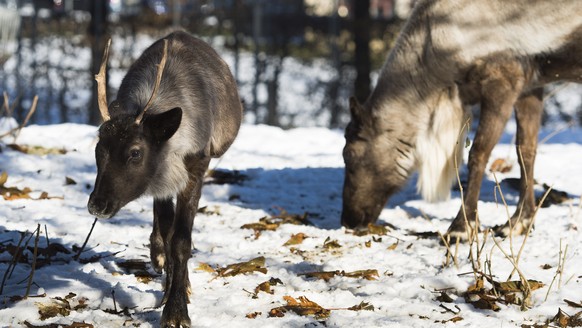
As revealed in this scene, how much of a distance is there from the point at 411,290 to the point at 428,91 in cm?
220

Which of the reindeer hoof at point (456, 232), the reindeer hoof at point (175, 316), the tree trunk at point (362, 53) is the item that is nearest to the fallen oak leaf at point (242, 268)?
the reindeer hoof at point (175, 316)

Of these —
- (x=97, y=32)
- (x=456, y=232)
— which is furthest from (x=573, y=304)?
(x=97, y=32)

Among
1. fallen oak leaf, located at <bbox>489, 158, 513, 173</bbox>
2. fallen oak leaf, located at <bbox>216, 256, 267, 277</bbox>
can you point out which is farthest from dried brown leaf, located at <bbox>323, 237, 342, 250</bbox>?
fallen oak leaf, located at <bbox>489, 158, 513, 173</bbox>

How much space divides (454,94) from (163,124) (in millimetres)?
2810

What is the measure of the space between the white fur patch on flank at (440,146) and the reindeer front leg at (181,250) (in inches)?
94.6

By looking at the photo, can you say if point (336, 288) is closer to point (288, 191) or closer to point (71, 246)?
point (71, 246)

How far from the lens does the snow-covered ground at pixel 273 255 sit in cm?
390

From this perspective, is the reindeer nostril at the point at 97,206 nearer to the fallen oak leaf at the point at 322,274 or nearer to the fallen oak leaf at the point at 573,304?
the fallen oak leaf at the point at 322,274

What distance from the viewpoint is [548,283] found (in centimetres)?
436

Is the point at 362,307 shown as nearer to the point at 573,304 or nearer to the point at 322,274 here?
the point at 322,274

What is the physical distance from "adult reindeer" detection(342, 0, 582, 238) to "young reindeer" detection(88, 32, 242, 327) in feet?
5.66

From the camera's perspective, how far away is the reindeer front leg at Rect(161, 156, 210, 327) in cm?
374

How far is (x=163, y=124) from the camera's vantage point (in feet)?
12.8

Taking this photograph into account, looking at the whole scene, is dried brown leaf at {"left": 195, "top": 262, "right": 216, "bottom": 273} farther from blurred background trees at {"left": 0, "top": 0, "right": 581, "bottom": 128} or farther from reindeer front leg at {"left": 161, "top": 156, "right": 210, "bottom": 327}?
blurred background trees at {"left": 0, "top": 0, "right": 581, "bottom": 128}
